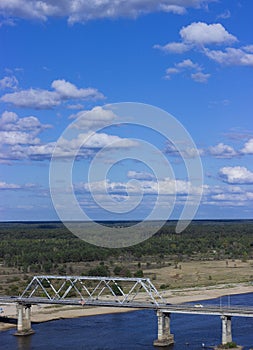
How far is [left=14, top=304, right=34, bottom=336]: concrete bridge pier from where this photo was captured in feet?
293

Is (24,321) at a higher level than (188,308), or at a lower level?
lower

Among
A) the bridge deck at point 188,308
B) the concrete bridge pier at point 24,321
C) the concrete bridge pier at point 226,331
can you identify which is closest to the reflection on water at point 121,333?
the concrete bridge pier at point 24,321

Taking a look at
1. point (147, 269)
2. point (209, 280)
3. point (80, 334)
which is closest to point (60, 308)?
point (80, 334)

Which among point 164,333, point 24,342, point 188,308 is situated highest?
point 188,308

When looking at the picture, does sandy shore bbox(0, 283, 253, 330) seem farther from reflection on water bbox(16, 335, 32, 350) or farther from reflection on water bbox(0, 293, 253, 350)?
reflection on water bbox(16, 335, 32, 350)

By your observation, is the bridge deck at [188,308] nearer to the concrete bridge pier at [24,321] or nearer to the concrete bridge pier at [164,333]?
the concrete bridge pier at [164,333]

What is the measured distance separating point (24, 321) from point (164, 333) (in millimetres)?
20717

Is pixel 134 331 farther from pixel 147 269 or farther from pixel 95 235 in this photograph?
pixel 95 235

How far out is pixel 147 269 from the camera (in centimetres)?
15900

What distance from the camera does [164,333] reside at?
80.7 m

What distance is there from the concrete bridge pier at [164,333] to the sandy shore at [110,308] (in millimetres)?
23002

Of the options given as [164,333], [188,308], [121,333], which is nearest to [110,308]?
[121,333]

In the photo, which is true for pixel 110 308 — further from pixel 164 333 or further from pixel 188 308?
pixel 188 308

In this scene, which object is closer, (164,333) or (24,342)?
(164,333)
